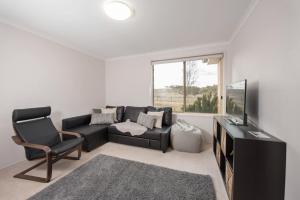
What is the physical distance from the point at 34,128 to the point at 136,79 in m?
2.70

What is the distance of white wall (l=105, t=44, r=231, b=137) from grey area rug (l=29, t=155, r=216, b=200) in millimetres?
1730

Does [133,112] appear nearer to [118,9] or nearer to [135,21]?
[135,21]

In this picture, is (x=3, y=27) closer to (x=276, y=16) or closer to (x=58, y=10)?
(x=58, y=10)

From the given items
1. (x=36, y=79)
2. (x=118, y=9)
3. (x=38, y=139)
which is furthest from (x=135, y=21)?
(x=38, y=139)

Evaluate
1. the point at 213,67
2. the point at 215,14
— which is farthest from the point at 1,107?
the point at 213,67

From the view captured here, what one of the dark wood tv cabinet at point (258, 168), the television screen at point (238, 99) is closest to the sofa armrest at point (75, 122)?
the dark wood tv cabinet at point (258, 168)

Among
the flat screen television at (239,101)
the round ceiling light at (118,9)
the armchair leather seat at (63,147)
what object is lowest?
the armchair leather seat at (63,147)

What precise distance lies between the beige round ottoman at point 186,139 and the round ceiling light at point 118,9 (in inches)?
92.7

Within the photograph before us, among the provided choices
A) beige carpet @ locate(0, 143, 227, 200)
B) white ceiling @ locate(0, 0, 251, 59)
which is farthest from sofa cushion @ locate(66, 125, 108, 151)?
white ceiling @ locate(0, 0, 251, 59)

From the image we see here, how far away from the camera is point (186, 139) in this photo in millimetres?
2791

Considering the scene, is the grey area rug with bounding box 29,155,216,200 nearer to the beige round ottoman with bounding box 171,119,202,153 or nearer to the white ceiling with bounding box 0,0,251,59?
the beige round ottoman with bounding box 171,119,202,153

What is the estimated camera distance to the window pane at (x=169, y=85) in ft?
12.4

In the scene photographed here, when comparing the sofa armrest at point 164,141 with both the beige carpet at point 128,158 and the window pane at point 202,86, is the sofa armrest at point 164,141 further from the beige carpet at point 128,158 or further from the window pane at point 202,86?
the window pane at point 202,86

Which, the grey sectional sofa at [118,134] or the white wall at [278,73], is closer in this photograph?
the white wall at [278,73]
